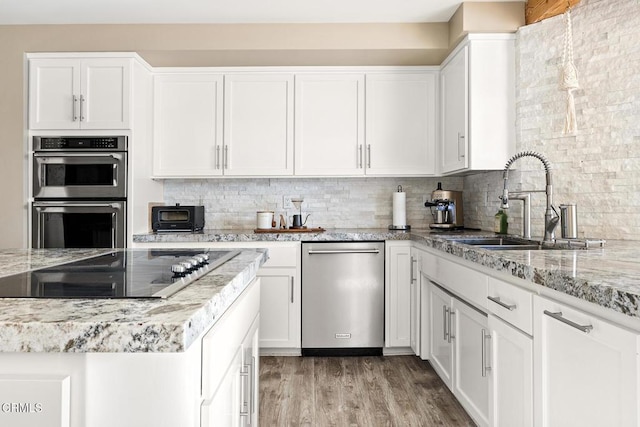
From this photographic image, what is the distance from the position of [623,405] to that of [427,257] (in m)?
1.84

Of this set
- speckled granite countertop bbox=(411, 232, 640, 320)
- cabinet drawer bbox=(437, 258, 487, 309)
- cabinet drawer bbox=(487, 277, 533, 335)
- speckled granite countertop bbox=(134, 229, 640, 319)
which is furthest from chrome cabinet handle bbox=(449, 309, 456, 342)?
cabinet drawer bbox=(487, 277, 533, 335)

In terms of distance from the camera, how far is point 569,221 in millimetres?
2223

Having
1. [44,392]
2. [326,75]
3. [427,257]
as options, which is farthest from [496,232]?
[44,392]

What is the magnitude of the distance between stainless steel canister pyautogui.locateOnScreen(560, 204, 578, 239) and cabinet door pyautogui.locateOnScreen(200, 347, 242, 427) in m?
1.77

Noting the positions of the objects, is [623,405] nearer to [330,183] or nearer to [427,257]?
[427,257]

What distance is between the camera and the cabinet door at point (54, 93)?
10.5ft

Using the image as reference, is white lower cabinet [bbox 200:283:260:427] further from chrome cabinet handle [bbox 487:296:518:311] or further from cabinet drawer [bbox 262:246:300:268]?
cabinet drawer [bbox 262:246:300:268]

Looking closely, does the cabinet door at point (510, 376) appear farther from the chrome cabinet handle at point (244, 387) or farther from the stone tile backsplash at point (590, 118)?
the stone tile backsplash at point (590, 118)

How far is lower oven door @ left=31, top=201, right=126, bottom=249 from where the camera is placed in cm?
316

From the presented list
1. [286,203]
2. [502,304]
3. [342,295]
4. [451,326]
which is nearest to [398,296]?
[342,295]

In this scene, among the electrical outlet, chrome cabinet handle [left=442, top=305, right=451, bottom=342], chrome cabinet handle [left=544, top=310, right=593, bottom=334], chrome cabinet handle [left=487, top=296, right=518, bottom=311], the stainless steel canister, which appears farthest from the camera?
the electrical outlet

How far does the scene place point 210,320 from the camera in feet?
2.83

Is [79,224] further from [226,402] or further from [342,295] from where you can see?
[226,402]

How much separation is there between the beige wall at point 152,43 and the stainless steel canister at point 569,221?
1.54 metres
